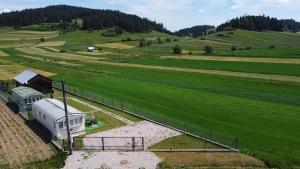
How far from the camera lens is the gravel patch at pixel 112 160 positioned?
29.1 m

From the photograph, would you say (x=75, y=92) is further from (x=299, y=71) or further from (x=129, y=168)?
(x=299, y=71)

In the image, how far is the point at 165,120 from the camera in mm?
40906

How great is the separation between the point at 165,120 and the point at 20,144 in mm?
16041

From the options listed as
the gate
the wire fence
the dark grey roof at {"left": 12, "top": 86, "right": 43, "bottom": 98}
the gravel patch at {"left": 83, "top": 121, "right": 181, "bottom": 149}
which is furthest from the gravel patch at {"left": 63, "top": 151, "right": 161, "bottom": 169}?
the dark grey roof at {"left": 12, "top": 86, "right": 43, "bottom": 98}

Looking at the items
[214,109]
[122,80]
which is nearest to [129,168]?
[214,109]

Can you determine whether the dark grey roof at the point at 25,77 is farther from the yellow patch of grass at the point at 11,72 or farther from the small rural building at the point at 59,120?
the small rural building at the point at 59,120

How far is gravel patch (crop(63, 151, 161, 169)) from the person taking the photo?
95.3ft

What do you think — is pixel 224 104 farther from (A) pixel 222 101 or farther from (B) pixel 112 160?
(B) pixel 112 160

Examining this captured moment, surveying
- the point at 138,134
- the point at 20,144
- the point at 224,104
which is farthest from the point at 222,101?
the point at 20,144

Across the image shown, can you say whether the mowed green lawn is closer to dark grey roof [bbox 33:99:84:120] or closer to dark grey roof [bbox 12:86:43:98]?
dark grey roof [bbox 33:99:84:120]

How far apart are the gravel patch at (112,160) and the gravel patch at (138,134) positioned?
2.25 m

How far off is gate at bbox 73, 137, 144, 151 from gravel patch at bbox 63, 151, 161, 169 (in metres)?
1.13

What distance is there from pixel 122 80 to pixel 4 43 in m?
140

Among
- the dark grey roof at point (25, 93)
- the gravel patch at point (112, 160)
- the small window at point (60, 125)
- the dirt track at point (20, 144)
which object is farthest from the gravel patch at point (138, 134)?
the dark grey roof at point (25, 93)
